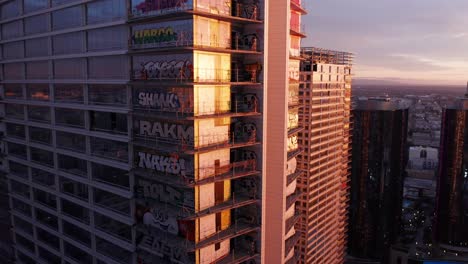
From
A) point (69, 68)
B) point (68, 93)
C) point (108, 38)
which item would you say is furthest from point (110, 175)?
point (108, 38)

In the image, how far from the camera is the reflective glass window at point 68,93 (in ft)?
97.0

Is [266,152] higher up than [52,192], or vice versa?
[266,152]

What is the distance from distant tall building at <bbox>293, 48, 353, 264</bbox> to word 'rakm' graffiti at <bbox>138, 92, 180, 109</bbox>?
32.3 meters

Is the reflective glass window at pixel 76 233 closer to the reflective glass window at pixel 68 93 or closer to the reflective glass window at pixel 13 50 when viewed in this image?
the reflective glass window at pixel 68 93

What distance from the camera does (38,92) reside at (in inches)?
1357

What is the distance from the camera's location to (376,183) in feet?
333

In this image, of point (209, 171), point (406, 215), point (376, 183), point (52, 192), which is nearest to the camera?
point (209, 171)

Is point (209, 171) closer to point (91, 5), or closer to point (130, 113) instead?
point (130, 113)

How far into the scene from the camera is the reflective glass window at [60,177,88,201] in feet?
101

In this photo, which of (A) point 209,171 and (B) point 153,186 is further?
(B) point 153,186

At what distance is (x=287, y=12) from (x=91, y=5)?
14208mm

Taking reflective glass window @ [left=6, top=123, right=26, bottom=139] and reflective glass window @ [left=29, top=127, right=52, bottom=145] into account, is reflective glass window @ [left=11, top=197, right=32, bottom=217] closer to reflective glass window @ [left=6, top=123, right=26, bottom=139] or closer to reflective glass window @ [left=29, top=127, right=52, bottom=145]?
reflective glass window @ [left=6, top=123, right=26, bottom=139]

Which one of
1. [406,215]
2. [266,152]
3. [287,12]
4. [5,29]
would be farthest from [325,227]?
[406,215]

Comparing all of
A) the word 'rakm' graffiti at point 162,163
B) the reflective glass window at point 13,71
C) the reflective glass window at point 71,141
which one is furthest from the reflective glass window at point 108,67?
the reflective glass window at point 13,71
